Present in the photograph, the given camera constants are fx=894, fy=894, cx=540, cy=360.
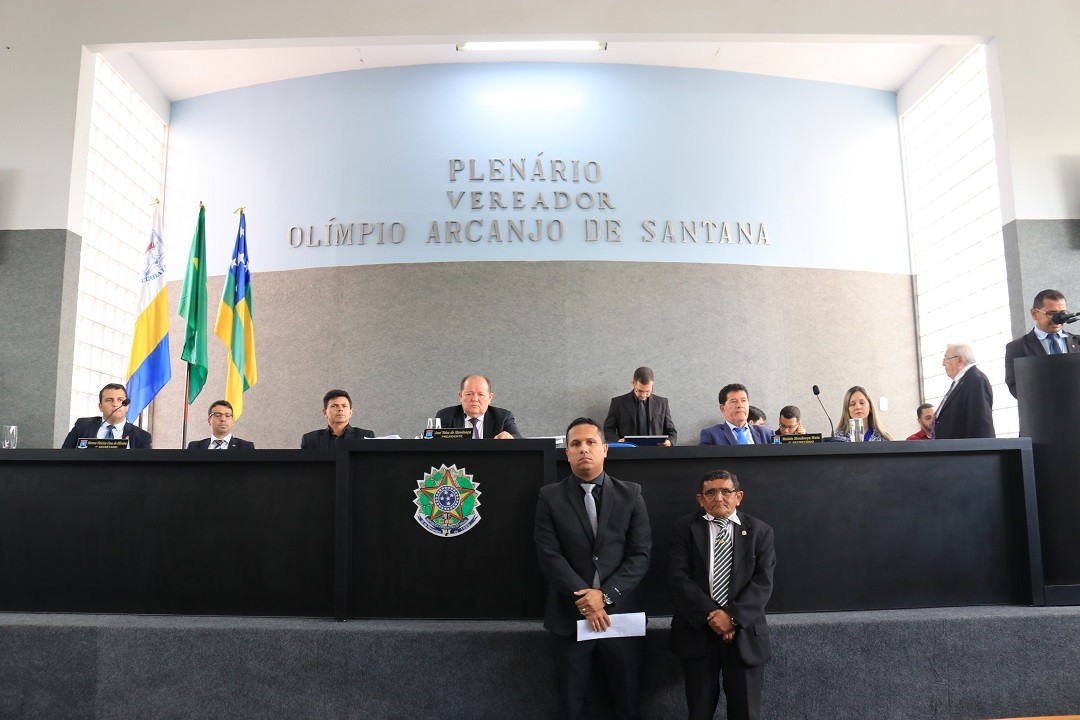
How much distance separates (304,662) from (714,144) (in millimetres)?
6238

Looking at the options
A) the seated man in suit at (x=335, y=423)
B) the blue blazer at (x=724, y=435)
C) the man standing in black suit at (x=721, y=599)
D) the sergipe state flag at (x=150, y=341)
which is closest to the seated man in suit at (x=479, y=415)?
the seated man in suit at (x=335, y=423)

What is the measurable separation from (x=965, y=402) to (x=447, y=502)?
2.87 m

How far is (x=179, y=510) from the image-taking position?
4.02m

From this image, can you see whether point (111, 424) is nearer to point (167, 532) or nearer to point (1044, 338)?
point (167, 532)

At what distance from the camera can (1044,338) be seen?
16.3 feet

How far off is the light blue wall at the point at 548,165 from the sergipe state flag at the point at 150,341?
177 cm

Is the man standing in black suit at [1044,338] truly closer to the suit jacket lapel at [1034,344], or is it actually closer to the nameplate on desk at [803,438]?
the suit jacket lapel at [1034,344]

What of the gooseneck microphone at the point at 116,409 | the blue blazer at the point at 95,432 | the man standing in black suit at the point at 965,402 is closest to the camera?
the man standing in black suit at the point at 965,402

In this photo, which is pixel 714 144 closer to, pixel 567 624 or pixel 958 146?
pixel 958 146

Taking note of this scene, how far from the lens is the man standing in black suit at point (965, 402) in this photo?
15.5ft

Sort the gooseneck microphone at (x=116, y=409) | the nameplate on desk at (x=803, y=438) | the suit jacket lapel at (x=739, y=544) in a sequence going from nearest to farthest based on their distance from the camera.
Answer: the suit jacket lapel at (x=739, y=544), the nameplate on desk at (x=803, y=438), the gooseneck microphone at (x=116, y=409)

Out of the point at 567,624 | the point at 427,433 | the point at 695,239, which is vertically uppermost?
the point at 695,239

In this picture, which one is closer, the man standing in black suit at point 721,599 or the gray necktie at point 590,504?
the man standing in black suit at point 721,599

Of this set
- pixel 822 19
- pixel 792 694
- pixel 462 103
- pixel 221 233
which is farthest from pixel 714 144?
pixel 792 694
